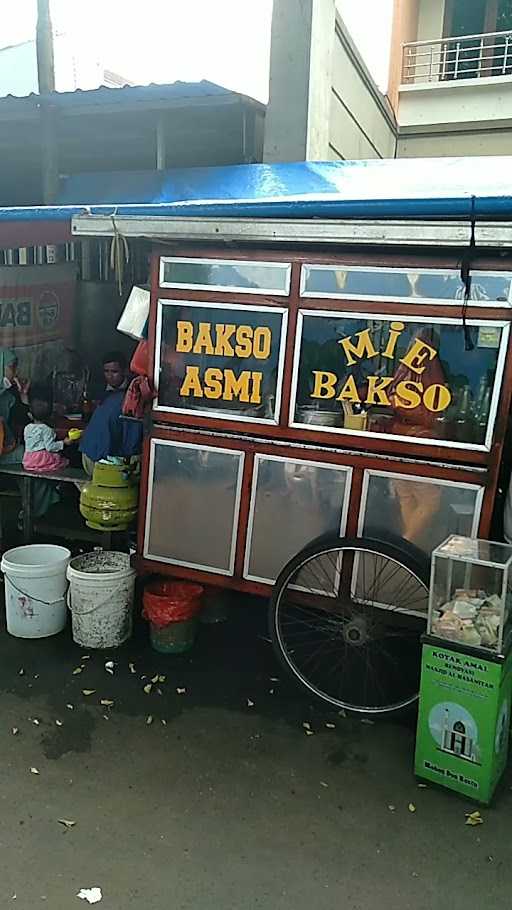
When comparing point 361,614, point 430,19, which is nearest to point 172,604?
point 361,614

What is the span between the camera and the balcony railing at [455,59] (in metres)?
12.0

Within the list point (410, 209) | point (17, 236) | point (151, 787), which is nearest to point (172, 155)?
point (17, 236)

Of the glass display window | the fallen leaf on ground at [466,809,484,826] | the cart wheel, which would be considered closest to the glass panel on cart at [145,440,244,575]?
the cart wheel

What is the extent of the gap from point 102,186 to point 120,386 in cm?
195

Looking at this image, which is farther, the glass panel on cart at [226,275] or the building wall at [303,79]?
the building wall at [303,79]

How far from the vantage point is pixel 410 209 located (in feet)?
11.9

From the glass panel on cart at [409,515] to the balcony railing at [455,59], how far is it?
1057 centimetres

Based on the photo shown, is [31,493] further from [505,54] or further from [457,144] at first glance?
[505,54]

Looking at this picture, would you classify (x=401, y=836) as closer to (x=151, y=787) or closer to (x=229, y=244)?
(x=151, y=787)

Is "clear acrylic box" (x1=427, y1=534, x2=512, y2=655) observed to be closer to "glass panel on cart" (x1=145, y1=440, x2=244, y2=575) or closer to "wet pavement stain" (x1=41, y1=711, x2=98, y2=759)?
"glass panel on cart" (x1=145, y1=440, x2=244, y2=575)

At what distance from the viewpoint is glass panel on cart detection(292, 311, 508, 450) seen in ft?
12.6

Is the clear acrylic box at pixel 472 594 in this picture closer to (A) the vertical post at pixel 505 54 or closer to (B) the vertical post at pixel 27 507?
(B) the vertical post at pixel 27 507

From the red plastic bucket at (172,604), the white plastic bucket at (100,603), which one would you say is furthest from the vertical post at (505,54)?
the white plastic bucket at (100,603)

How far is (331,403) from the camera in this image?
4.25m
